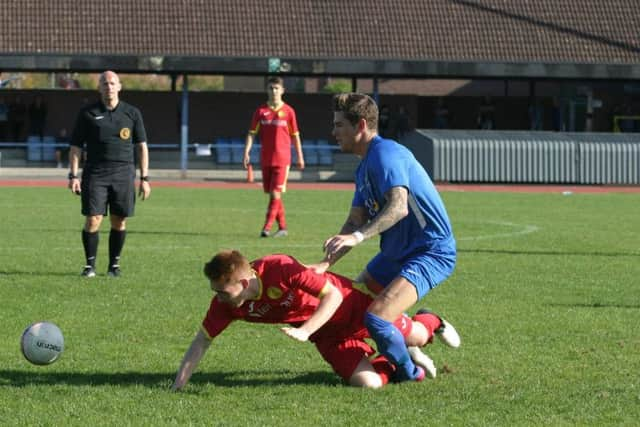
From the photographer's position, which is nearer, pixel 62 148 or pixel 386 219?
pixel 386 219

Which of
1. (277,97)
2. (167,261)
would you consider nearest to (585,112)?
(277,97)

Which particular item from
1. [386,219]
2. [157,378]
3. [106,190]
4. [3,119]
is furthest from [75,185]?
[3,119]

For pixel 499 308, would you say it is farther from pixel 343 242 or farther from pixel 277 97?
pixel 277 97

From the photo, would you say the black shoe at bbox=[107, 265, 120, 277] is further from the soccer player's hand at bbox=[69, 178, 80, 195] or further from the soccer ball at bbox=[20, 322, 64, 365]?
the soccer ball at bbox=[20, 322, 64, 365]

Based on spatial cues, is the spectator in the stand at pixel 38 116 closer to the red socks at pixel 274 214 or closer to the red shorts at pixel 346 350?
the red socks at pixel 274 214

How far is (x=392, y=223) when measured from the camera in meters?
7.22

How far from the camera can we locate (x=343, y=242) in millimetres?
7090

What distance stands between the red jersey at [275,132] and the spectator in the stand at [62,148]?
22.6 m

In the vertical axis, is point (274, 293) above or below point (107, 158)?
below

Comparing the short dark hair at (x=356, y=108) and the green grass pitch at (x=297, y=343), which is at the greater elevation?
the short dark hair at (x=356, y=108)

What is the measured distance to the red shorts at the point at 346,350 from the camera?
7527mm

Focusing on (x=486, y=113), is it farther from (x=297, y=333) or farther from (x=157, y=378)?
(x=297, y=333)

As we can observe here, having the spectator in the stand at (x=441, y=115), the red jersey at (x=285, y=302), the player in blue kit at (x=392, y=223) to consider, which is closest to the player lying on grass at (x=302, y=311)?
the red jersey at (x=285, y=302)

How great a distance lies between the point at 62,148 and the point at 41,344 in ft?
113
